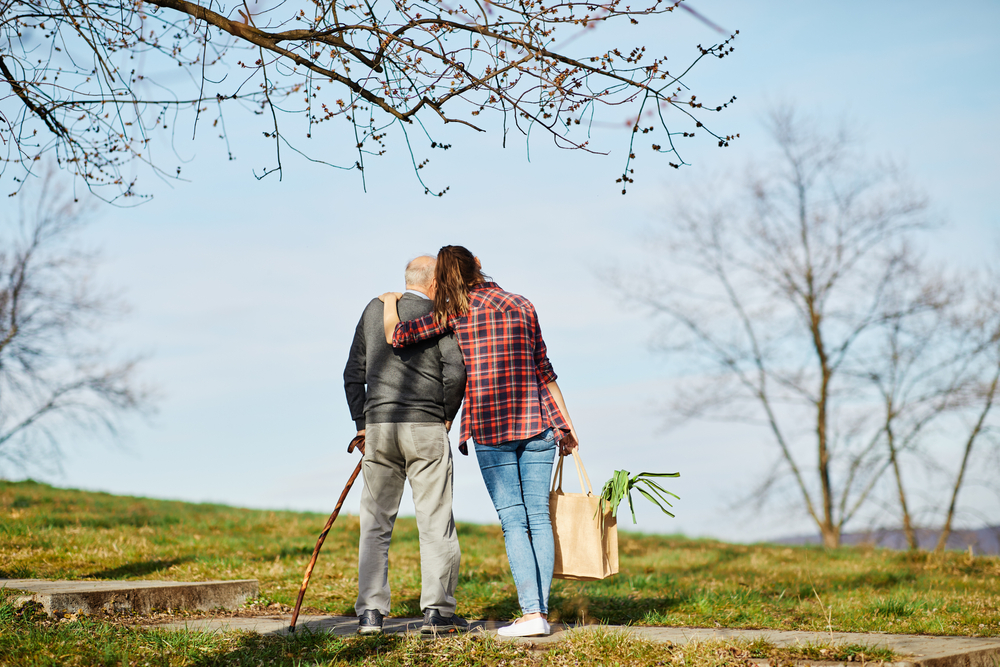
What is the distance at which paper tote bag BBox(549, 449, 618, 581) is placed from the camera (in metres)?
4.43

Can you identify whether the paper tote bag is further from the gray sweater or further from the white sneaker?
the gray sweater

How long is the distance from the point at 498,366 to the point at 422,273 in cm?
78

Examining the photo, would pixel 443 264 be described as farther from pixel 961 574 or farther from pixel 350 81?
pixel 961 574

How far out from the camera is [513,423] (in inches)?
170

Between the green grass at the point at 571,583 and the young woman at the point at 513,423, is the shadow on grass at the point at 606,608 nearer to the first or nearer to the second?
the green grass at the point at 571,583

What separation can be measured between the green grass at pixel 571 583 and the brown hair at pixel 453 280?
2.35 metres

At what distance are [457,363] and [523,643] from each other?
154 centimetres

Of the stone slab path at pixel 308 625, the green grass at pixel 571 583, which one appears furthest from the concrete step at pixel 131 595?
the green grass at pixel 571 583

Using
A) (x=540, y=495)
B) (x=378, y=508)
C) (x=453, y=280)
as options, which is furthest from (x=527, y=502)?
(x=453, y=280)

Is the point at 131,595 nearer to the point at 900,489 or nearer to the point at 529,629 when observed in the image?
the point at 529,629

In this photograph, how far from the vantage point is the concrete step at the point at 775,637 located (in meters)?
3.88

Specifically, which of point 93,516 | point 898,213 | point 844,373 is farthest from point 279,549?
point 898,213

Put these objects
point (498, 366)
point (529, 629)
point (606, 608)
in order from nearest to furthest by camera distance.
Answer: point (529, 629) < point (498, 366) < point (606, 608)

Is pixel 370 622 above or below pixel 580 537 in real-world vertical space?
below
